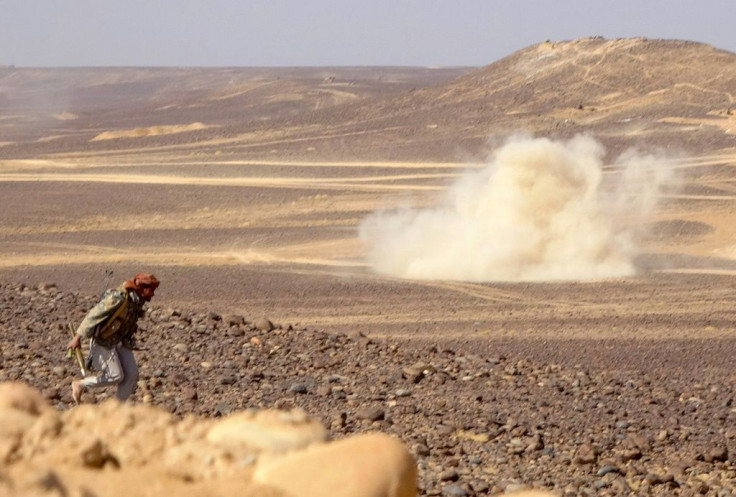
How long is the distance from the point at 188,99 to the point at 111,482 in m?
89.9

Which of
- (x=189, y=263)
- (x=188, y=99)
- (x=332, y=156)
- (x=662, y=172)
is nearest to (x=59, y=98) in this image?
(x=188, y=99)

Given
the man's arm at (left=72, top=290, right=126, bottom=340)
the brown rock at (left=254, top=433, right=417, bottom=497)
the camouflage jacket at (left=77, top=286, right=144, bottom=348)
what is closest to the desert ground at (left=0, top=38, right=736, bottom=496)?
the camouflage jacket at (left=77, top=286, right=144, bottom=348)

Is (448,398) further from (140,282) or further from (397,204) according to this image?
(397,204)

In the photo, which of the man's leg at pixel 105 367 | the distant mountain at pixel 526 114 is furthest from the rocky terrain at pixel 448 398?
the distant mountain at pixel 526 114

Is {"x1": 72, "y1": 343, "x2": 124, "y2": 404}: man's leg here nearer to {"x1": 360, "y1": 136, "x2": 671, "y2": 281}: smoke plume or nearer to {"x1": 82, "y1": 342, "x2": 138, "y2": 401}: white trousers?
{"x1": 82, "y1": 342, "x2": 138, "y2": 401}: white trousers

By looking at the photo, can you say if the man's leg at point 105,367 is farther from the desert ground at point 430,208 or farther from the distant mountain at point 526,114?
the distant mountain at point 526,114

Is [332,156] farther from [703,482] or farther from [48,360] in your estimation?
[703,482]

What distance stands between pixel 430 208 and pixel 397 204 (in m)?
1.44

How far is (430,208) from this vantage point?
28.9 metres

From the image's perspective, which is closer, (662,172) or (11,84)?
(662,172)

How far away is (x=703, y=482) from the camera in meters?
7.77

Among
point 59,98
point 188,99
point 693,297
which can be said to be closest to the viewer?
point 693,297

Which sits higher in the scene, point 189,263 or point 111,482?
point 111,482

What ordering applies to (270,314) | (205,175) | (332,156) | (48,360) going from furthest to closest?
(332,156)
(205,175)
(270,314)
(48,360)
